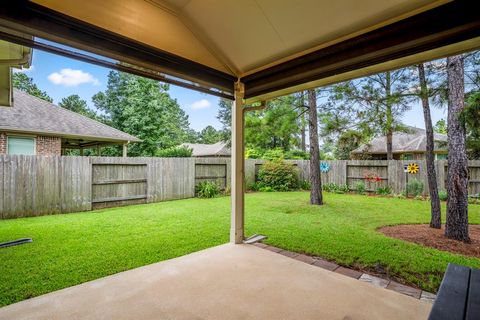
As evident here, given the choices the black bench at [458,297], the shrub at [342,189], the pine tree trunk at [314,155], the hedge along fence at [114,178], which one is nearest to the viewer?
the black bench at [458,297]

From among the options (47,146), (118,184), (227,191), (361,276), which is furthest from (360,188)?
(47,146)

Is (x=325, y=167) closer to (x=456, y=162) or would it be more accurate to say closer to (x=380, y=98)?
(x=380, y=98)

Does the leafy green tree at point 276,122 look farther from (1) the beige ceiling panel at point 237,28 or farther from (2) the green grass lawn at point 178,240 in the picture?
(1) the beige ceiling panel at point 237,28

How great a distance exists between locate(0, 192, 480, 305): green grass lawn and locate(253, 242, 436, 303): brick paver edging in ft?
0.58

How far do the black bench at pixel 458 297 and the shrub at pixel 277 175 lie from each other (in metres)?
8.20

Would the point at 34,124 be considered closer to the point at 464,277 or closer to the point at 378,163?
the point at 464,277

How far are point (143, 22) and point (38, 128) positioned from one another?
7.03 metres

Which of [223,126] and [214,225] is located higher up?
[223,126]

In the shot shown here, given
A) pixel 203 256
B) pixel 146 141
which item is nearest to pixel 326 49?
pixel 203 256

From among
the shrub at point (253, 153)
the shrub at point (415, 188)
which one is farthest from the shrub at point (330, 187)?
the shrub at point (253, 153)

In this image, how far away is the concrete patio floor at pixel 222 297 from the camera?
6.08 ft

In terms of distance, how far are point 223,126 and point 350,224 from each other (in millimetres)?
18597

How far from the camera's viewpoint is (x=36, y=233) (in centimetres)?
398

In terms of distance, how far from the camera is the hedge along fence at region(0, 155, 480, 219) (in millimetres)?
5133
